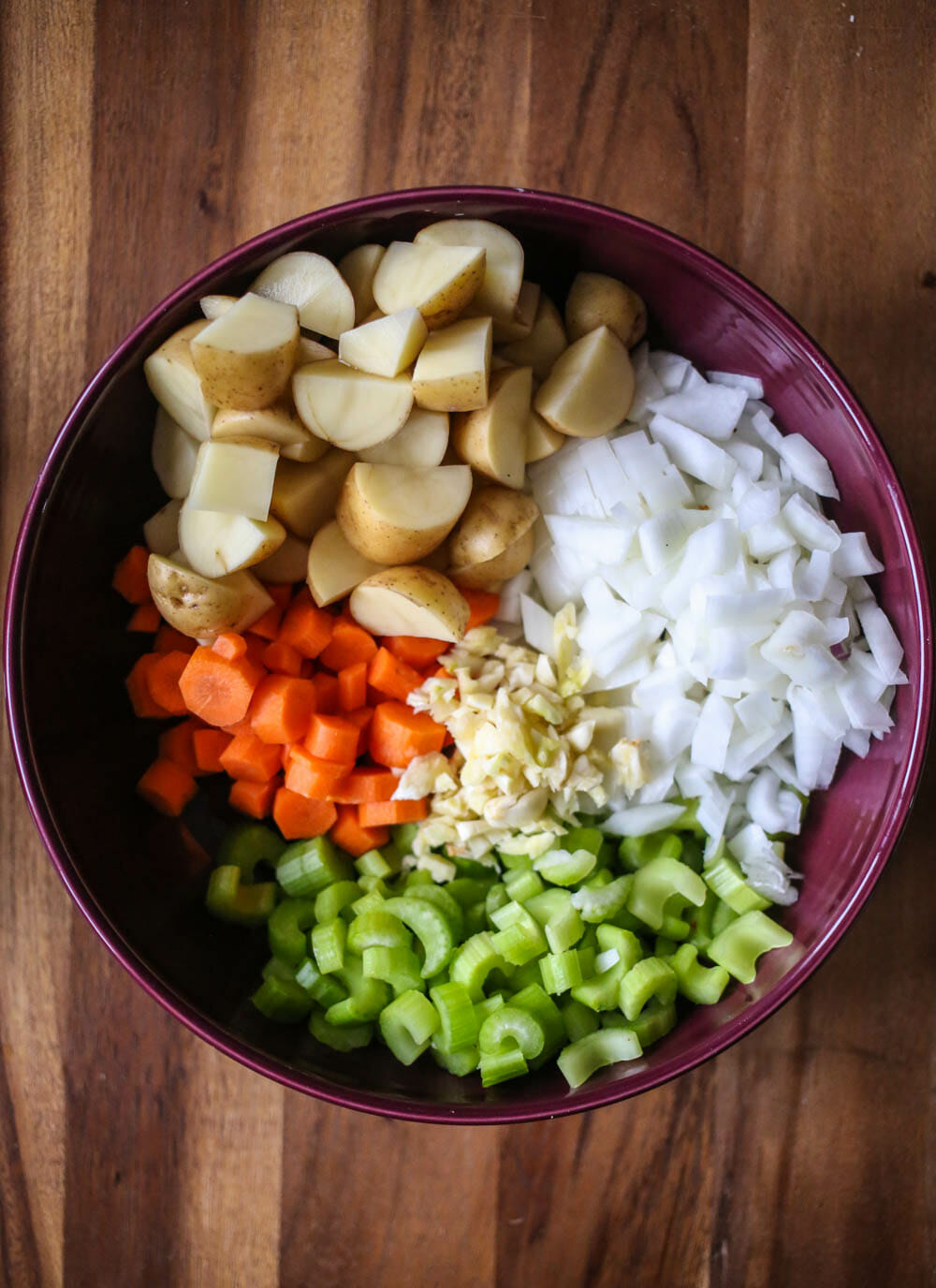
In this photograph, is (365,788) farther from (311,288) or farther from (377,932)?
(311,288)

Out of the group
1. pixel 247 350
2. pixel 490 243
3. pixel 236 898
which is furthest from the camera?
pixel 236 898

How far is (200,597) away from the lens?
1.27 m

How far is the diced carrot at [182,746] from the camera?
1404 mm

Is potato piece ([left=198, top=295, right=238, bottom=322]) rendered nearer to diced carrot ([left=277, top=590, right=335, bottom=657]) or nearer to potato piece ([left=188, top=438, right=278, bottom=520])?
potato piece ([left=188, top=438, right=278, bottom=520])

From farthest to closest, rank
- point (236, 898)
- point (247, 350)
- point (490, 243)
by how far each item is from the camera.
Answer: point (236, 898), point (490, 243), point (247, 350)

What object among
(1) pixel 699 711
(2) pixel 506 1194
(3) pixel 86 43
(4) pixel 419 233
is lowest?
(2) pixel 506 1194

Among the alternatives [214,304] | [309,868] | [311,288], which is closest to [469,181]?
[311,288]

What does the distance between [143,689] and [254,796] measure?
22cm

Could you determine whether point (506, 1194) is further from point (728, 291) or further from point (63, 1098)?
point (728, 291)

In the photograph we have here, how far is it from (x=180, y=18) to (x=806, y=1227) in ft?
6.84

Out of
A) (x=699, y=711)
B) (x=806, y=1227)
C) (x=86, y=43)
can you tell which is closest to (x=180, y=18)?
(x=86, y=43)

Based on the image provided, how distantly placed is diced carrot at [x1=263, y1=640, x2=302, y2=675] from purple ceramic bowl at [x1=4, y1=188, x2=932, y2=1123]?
211mm

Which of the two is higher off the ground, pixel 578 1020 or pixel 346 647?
pixel 346 647

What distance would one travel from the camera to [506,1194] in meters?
1.45
